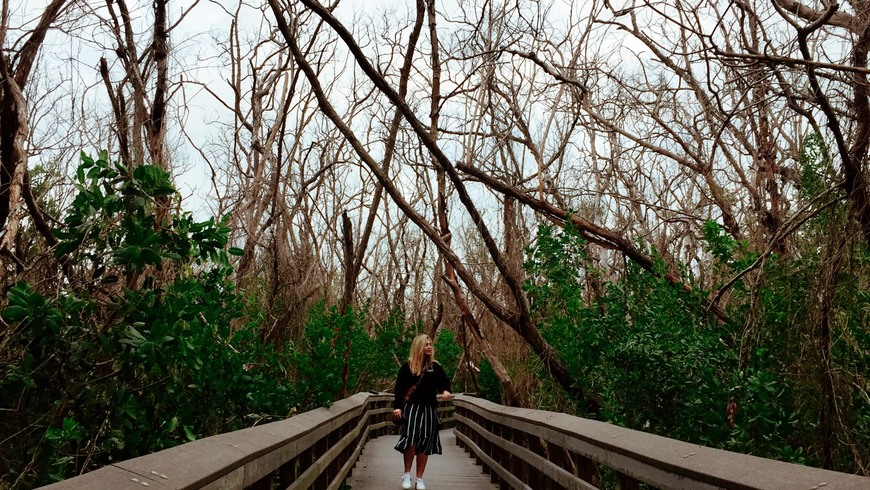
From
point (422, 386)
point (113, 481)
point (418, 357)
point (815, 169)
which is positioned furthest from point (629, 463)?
point (422, 386)

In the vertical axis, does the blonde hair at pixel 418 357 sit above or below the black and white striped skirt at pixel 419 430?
above

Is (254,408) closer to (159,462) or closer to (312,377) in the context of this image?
(312,377)

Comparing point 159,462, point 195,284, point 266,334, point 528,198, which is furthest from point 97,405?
point 266,334

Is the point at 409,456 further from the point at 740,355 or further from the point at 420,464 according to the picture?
the point at 740,355

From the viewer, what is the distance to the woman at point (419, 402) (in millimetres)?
7926

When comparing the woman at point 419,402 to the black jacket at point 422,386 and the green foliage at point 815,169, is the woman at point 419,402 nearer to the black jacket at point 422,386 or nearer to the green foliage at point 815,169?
the black jacket at point 422,386

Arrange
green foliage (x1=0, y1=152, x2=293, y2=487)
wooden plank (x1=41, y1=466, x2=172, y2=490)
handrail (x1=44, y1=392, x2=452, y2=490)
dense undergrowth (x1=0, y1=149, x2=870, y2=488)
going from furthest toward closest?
dense undergrowth (x1=0, y1=149, x2=870, y2=488) < green foliage (x1=0, y1=152, x2=293, y2=487) < handrail (x1=44, y1=392, x2=452, y2=490) < wooden plank (x1=41, y1=466, x2=172, y2=490)

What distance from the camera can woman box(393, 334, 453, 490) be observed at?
7926 millimetres

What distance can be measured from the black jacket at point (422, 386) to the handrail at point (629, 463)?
2.83 feet

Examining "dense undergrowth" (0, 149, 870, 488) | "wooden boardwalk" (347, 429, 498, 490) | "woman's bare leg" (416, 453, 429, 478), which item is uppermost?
"dense undergrowth" (0, 149, 870, 488)

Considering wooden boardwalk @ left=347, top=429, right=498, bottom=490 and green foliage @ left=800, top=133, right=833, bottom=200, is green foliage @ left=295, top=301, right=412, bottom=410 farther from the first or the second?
green foliage @ left=800, top=133, right=833, bottom=200

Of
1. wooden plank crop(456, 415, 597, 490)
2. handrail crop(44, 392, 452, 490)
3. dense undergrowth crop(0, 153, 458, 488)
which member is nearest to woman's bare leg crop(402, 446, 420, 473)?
wooden plank crop(456, 415, 597, 490)

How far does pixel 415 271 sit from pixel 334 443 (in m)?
22.8

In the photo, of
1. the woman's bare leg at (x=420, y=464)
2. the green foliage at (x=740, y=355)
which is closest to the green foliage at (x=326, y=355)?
the woman's bare leg at (x=420, y=464)
